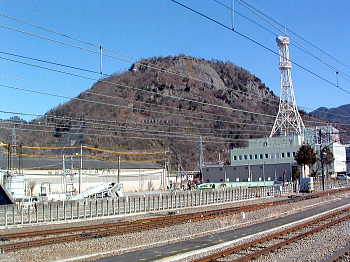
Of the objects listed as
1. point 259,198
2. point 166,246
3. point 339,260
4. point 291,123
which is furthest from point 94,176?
point 339,260

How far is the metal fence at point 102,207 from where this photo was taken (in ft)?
99.9

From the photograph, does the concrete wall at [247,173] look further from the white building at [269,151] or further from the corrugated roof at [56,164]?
the corrugated roof at [56,164]

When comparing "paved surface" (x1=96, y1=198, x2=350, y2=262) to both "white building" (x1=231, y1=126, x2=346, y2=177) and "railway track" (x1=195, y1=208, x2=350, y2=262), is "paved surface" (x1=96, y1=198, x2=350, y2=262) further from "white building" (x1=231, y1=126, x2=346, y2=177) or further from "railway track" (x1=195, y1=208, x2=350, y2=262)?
"white building" (x1=231, y1=126, x2=346, y2=177)

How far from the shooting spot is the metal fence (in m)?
30.4

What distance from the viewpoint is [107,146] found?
137 m

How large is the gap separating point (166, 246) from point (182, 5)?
9.83m

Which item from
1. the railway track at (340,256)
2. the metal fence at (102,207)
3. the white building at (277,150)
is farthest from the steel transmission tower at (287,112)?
the railway track at (340,256)

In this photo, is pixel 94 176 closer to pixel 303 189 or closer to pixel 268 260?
pixel 303 189

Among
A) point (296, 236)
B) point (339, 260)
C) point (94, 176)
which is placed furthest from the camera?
point (94, 176)

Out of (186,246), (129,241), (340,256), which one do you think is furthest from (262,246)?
(129,241)

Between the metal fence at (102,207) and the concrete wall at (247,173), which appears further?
the concrete wall at (247,173)

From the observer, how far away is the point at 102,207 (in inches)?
1384

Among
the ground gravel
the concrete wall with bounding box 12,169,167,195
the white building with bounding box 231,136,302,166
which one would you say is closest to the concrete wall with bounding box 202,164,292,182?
the white building with bounding box 231,136,302,166

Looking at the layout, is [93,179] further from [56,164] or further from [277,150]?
[277,150]
